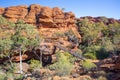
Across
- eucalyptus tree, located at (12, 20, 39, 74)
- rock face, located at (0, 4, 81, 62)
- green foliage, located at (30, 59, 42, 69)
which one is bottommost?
green foliage, located at (30, 59, 42, 69)

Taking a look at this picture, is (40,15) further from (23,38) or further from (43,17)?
(23,38)

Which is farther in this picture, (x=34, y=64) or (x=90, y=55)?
(x=90, y=55)

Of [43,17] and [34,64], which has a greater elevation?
[43,17]

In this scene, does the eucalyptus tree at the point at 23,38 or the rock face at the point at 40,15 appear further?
the rock face at the point at 40,15

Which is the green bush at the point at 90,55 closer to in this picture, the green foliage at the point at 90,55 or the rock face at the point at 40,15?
the green foliage at the point at 90,55

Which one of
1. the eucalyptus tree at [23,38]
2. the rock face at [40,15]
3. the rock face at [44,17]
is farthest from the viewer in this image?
the rock face at [40,15]

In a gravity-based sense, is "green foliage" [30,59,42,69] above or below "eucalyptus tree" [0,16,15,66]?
below

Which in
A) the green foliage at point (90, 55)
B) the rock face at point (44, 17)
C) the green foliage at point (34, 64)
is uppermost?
the rock face at point (44, 17)

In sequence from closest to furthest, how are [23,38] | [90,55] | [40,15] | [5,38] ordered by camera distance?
[23,38]
[5,38]
[90,55]
[40,15]

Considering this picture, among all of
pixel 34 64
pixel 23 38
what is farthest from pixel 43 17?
pixel 34 64

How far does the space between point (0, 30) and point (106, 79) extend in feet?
68.3

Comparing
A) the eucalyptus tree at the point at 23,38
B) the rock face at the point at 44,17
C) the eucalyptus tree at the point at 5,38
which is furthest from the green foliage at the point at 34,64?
the rock face at the point at 44,17

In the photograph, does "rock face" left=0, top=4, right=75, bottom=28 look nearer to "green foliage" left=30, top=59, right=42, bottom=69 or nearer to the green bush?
the green bush

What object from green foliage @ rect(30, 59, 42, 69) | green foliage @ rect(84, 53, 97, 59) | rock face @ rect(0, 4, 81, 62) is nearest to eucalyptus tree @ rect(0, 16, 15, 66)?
green foliage @ rect(30, 59, 42, 69)
